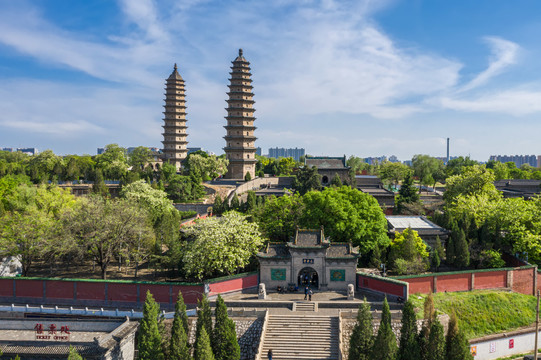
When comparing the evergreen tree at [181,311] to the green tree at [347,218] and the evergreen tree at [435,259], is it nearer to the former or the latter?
the green tree at [347,218]

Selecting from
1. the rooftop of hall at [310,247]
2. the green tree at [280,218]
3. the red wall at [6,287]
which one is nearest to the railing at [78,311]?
the red wall at [6,287]

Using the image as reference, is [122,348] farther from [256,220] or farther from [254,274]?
[256,220]

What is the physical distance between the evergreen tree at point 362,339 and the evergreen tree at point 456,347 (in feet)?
11.0

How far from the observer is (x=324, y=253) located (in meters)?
24.9

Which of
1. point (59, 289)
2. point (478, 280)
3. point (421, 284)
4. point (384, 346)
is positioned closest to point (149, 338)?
point (59, 289)

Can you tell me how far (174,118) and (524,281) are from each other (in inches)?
2285

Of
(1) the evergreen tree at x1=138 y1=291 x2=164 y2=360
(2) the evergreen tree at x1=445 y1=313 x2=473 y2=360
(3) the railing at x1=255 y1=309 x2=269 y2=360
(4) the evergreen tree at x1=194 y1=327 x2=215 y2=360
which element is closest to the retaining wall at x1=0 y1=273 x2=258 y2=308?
(3) the railing at x1=255 y1=309 x2=269 y2=360

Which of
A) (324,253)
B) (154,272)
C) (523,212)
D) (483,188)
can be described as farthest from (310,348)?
(483,188)

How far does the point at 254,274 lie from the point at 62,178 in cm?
4740

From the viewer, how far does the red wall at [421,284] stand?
24109 mm

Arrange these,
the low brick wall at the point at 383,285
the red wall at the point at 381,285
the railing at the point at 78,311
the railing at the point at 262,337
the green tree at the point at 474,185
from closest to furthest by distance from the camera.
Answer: the railing at the point at 262,337 → the railing at the point at 78,311 → the low brick wall at the point at 383,285 → the red wall at the point at 381,285 → the green tree at the point at 474,185

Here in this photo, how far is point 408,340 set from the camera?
1759 cm

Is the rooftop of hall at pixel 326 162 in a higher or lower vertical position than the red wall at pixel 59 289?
higher

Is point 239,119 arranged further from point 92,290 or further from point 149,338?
point 149,338
